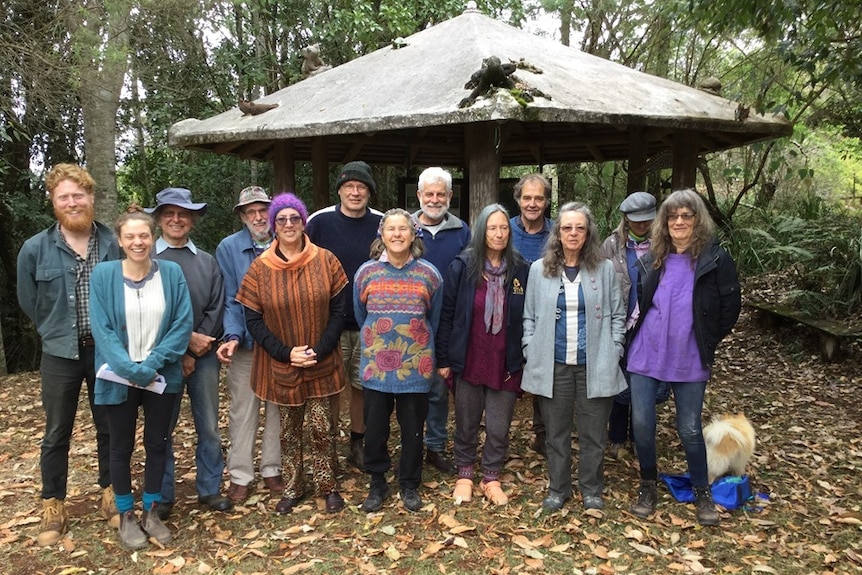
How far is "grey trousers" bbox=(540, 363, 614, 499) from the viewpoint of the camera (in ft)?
12.8

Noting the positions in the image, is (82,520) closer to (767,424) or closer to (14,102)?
(14,102)

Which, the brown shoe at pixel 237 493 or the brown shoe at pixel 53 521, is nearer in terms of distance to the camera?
the brown shoe at pixel 53 521

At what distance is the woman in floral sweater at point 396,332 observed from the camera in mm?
3781

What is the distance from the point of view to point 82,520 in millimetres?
3992

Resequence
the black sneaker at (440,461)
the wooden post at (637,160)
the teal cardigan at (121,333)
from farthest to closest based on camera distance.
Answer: the wooden post at (637,160), the black sneaker at (440,461), the teal cardigan at (121,333)

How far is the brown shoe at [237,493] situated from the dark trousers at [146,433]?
0.62 meters

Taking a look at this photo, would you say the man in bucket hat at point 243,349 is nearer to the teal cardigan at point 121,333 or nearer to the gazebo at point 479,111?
the teal cardigan at point 121,333

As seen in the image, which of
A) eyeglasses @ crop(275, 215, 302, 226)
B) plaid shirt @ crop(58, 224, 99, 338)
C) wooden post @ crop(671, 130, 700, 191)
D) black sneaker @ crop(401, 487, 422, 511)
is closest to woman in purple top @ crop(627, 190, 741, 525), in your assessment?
black sneaker @ crop(401, 487, 422, 511)

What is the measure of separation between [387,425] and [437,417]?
0.79m

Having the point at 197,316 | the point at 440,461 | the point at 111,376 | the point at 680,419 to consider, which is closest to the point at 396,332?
the point at 197,316

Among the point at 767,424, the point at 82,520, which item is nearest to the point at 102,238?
the point at 82,520

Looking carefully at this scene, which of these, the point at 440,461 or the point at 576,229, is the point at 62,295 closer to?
the point at 440,461

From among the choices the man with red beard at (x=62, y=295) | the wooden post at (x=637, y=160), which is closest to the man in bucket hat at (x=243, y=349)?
the man with red beard at (x=62, y=295)

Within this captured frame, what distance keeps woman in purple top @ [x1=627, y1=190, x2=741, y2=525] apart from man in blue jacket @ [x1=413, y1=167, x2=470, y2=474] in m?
1.27
